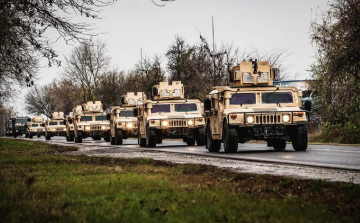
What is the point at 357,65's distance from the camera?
19844 millimetres

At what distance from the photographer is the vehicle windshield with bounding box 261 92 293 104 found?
1873 cm

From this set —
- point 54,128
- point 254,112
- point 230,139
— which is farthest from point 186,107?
point 54,128

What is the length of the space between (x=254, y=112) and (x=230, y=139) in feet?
3.34

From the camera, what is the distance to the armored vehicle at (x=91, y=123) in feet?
130

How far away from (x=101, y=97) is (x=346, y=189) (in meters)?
64.4

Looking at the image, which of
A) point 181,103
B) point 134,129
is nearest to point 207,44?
point 134,129

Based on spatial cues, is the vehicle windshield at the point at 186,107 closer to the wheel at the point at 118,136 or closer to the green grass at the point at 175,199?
the wheel at the point at 118,136

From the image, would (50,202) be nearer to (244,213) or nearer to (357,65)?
(244,213)

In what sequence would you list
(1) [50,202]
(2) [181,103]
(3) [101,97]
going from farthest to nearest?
(3) [101,97], (2) [181,103], (1) [50,202]

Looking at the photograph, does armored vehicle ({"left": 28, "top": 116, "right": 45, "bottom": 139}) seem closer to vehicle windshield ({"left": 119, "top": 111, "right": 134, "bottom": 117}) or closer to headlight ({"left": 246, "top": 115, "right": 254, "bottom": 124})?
vehicle windshield ({"left": 119, "top": 111, "right": 134, "bottom": 117})

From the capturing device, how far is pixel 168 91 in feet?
89.4

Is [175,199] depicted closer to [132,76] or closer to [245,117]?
[245,117]

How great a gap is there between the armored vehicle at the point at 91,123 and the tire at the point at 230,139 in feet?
72.6

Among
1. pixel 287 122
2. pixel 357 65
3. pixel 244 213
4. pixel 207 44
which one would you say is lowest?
pixel 244 213
